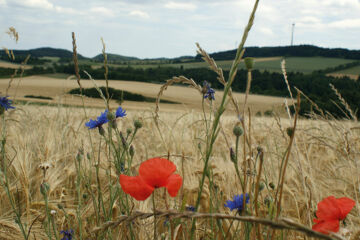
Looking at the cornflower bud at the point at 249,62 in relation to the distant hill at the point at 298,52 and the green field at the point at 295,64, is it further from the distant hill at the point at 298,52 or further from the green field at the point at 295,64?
the distant hill at the point at 298,52

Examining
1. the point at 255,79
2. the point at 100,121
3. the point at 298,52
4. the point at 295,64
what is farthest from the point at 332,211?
the point at 298,52

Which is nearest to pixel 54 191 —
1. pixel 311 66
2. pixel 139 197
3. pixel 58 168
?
pixel 58 168

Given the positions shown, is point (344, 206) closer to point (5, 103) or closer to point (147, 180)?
point (147, 180)

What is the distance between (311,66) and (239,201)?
4152 centimetres

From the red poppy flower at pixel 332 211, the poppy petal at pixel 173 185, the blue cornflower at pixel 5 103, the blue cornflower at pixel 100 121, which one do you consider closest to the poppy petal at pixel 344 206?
the red poppy flower at pixel 332 211

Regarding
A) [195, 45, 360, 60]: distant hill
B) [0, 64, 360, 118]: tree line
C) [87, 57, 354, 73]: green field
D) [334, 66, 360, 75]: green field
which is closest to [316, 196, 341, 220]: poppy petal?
[0, 64, 360, 118]: tree line

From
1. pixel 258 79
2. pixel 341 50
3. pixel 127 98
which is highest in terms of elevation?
pixel 341 50

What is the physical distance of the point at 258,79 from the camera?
1180 inches

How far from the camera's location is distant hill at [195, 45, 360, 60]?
1717 inches

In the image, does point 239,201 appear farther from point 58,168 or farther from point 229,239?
point 58,168

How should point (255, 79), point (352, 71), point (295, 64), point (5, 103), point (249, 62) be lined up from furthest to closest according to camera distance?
point (295, 64)
point (352, 71)
point (255, 79)
point (5, 103)
point (249, 62)

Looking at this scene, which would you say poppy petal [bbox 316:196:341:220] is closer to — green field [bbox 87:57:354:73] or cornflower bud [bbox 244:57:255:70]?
cornflower bud [bbox 244:57:255:70]

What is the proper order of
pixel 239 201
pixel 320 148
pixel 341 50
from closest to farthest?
1. pixel 239 201
2. pixel 320 148
3. pixel 341 50

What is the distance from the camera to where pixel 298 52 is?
155 ft
